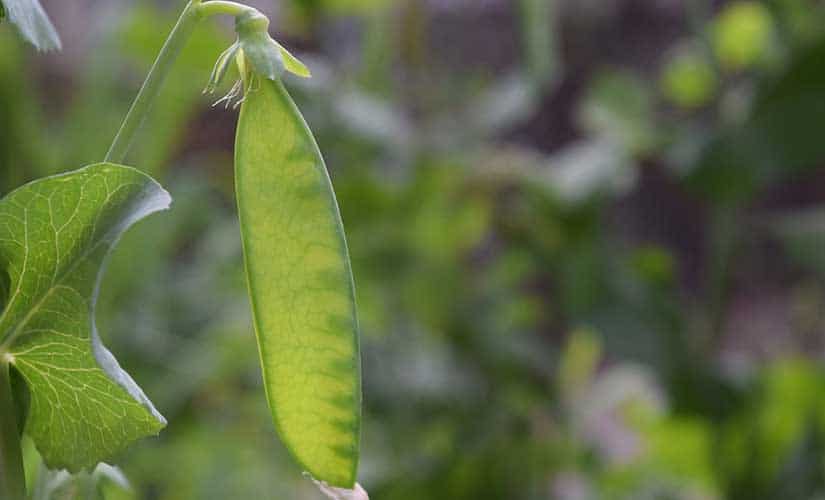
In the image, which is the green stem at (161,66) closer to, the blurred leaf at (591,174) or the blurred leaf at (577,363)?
the blurred leaf at (591,174)

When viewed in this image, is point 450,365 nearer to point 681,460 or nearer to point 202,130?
point 681,460

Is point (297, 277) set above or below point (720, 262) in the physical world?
above

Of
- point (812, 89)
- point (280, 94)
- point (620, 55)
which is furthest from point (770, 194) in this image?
point (280, 94)

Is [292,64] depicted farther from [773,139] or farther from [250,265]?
[773,139]

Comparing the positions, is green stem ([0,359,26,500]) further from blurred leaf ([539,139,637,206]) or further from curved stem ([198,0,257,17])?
blurred leaf ([539,139,637,206])

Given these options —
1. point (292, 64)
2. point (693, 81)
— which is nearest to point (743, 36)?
point (693, 81)

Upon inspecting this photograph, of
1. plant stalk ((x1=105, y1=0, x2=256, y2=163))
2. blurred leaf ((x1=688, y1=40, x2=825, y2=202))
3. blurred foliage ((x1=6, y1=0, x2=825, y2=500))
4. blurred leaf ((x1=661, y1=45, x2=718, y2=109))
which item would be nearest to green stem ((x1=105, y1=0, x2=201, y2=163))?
plant stalk ((x1=105, y1=0, x2=256, y2=163))

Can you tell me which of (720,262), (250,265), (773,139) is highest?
(250,265)

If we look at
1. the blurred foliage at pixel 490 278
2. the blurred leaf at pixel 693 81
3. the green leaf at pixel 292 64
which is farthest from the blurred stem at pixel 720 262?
the green leaf at pixel 292 64
